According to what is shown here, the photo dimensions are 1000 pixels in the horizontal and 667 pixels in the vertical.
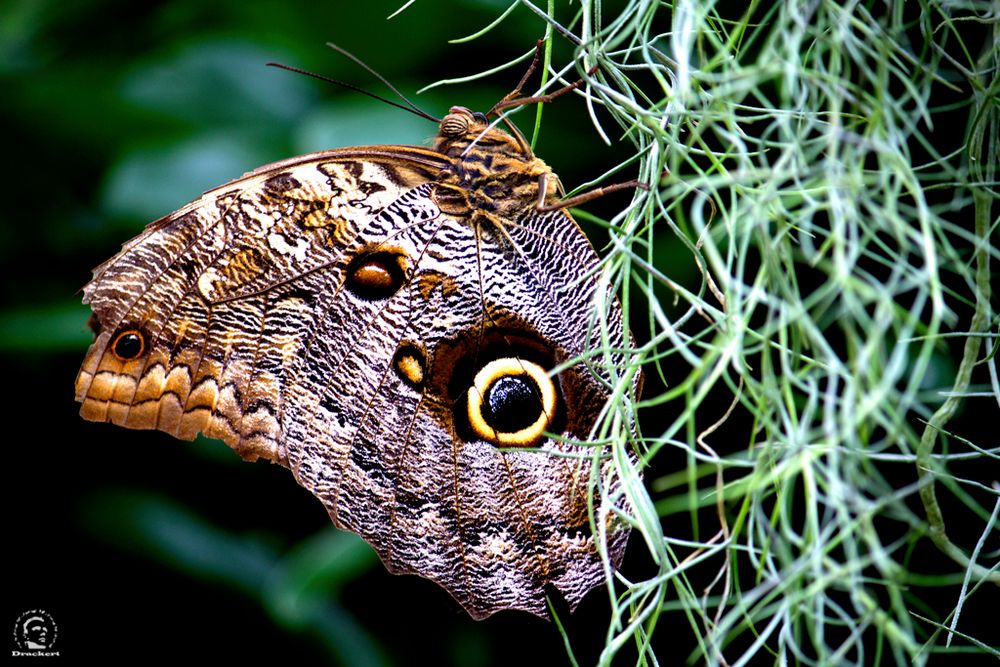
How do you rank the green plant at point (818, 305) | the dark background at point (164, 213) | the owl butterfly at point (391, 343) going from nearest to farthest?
the green plant at point (818, 305)
the owl butterfly at point (391, 343)
the dark background at point (164, 213)

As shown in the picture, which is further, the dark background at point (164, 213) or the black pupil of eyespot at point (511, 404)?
the dark background at point (164, 213)

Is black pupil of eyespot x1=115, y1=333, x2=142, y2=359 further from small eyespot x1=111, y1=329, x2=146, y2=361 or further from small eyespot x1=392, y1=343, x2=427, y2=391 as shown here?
small eyespot x1=392, y1=343, x2=427, y2=391

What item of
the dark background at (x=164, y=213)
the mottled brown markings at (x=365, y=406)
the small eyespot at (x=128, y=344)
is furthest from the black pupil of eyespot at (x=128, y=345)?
the dark background at (x=164, y=213)

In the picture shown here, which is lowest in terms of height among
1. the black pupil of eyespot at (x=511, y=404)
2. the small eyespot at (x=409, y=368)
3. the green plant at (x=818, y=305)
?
the green plant at (x=818, y=305)

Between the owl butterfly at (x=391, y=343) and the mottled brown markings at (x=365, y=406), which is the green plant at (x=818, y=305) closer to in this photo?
the owl butterfly at (x=391, y=343)

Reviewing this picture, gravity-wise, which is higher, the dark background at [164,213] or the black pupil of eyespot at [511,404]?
the dark background at [164,213]

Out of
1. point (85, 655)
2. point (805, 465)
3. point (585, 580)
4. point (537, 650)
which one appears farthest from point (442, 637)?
point (805, 465)

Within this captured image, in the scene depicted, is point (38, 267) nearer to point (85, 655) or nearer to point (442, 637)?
point (85, 655)
